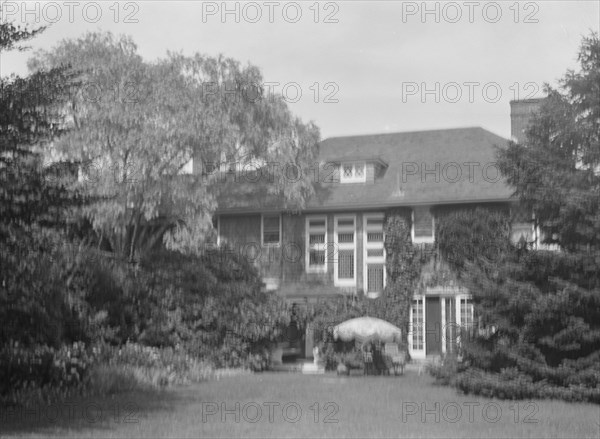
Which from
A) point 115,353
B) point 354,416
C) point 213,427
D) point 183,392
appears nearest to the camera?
point 213,427

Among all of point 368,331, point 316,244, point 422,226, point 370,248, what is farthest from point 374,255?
point 368,331

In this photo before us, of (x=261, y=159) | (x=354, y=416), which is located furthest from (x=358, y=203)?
(x=354, y=416)

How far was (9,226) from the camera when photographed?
14.4 m

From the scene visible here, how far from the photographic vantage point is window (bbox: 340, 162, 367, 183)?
38.3m

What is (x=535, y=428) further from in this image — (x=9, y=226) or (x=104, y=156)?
(x=104, y=156)

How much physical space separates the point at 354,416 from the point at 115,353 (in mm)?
9070

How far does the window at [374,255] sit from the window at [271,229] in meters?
4.18

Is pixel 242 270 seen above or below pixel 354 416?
above

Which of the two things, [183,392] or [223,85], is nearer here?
[183,392]

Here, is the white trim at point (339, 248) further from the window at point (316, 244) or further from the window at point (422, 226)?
the window at point (422, 226)

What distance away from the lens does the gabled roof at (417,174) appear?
35.2 metres

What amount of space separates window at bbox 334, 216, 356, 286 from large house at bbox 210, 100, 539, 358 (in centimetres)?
4

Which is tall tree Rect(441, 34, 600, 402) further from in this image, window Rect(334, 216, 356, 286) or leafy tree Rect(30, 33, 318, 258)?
window Rect(334, 216, 356, 286)

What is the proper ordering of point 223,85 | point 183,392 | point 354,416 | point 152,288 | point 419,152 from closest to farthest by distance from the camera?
point 354,416, point 183,392, point 152,288, point 223,85, point 419,152
